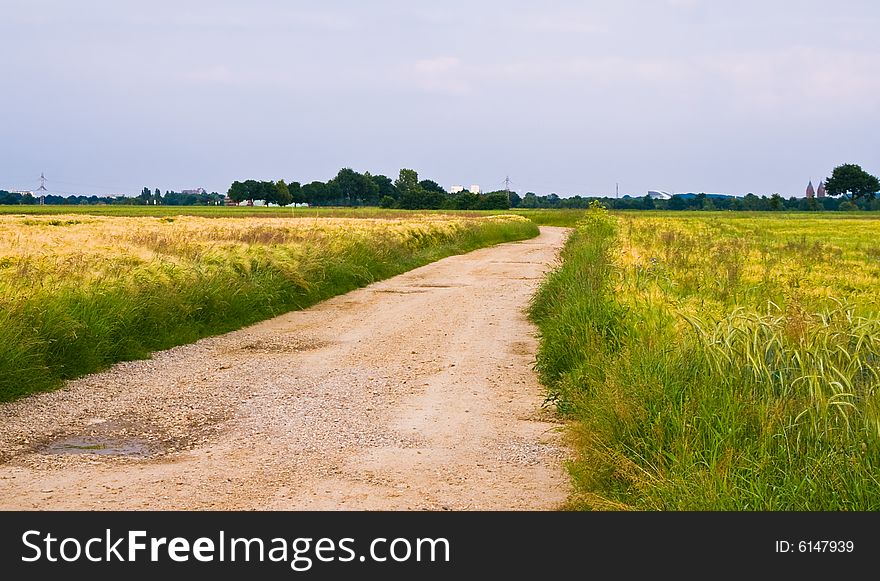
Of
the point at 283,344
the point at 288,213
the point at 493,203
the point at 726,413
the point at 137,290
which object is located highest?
the point at 493,203

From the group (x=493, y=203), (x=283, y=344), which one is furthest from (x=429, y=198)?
(x=283, y=344)

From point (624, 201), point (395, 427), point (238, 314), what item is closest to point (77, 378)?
point (395, 427)

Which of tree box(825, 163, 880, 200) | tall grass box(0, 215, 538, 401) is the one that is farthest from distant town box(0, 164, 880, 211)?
tall grass box(0, 215, 538, 401)

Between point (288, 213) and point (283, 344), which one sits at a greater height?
point (288, 213)

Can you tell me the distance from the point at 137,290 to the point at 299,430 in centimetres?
619

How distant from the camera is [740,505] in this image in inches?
204

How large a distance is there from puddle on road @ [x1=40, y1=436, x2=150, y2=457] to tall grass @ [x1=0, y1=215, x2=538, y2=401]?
1.68m

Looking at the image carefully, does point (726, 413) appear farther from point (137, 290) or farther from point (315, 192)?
point (315, 192)

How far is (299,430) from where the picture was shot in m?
8.73

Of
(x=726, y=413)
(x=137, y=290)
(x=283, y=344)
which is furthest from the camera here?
(x=283, y=344)

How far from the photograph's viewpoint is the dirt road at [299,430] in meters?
6.75

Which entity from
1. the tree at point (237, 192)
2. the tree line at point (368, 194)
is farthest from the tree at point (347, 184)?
the tree at point (237, 192)
